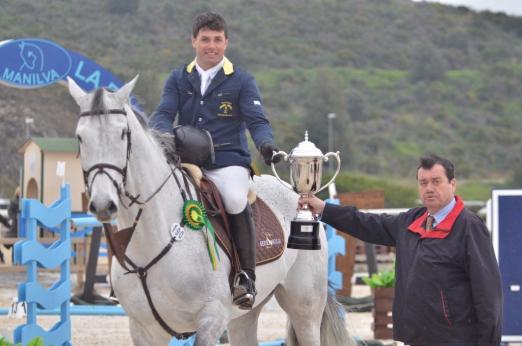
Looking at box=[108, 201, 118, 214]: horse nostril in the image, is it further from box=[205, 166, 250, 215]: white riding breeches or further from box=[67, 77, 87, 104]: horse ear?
box=[205, 166, 250, 215]: white riding breeches

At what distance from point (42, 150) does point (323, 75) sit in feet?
143

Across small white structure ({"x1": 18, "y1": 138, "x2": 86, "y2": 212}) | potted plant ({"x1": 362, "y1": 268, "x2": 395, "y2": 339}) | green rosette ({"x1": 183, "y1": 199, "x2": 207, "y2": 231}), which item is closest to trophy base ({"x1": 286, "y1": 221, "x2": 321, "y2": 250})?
green rosette ({"x1": 183, "y1": 199, "x2": 207, "y2": 231})

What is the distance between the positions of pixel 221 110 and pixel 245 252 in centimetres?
94

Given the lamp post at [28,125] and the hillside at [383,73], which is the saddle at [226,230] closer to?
the lamp post at [28,125]

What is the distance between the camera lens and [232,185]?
6434mm

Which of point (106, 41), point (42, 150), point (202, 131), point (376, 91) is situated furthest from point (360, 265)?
point (376, 91)

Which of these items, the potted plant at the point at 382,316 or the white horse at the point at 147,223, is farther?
the potted plant at the point at 382,316

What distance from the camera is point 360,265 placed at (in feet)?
80.4

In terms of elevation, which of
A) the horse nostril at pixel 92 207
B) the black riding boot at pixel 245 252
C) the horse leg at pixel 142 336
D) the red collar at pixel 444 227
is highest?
the horse nostril at pixel 92 207

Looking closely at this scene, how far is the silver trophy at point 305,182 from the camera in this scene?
6.04 m

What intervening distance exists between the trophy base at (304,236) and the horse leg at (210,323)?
580 millimetres

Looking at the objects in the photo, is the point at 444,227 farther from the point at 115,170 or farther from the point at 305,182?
the point at 115,170

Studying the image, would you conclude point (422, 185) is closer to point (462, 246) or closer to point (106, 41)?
point (462, 246)

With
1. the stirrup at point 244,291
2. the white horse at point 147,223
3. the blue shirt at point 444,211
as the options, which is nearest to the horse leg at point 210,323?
the white horse at point 147,223
